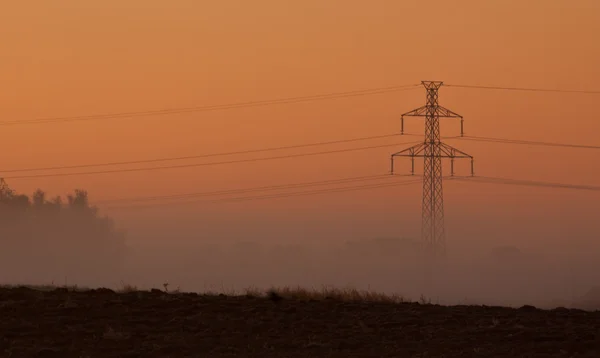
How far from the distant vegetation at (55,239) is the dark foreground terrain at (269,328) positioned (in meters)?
123

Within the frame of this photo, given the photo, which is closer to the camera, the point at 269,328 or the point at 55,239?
the point at 269,328

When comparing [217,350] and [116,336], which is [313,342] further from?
[116,336]

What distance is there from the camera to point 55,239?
175 m

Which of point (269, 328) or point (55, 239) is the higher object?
point (55, 239)

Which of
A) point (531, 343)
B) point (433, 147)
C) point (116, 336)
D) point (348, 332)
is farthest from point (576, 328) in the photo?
point (433, 147)

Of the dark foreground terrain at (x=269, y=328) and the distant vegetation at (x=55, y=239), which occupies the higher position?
the distant vegetation at (x=55, y=239)

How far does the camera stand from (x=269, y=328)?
97.2 feet

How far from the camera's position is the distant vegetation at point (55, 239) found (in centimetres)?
16712

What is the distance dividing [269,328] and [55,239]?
14998 centimetres

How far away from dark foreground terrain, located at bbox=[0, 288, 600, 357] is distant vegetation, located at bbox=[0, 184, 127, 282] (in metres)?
123

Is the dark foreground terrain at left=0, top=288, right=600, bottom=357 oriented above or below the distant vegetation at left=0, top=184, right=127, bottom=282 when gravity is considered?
below

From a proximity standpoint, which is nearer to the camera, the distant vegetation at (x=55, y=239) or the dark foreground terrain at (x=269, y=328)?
the dark foreground terrain at (x=269, y=328)

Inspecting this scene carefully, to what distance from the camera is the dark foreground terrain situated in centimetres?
2673

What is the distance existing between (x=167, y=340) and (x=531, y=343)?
8654mm
